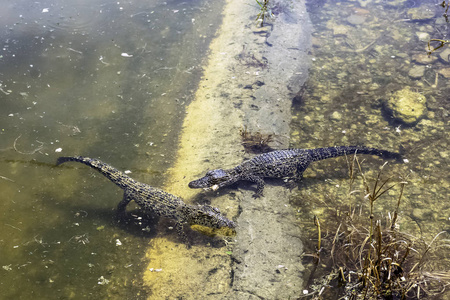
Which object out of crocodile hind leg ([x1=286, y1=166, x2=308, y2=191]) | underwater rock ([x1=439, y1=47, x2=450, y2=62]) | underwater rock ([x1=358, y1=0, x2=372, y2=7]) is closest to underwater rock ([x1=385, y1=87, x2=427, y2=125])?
underwater rock ([x1=439, y1=47, x2=450, y2=62])

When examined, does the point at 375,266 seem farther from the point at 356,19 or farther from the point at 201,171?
the point at 356,19

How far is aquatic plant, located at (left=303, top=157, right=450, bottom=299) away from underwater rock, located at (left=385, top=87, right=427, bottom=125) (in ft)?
9.03

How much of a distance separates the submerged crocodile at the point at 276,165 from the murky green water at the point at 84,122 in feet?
3.63

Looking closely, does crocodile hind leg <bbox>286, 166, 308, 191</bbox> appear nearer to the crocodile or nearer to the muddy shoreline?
the muddy shoreline

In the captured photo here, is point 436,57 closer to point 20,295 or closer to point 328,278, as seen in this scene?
point 328,278

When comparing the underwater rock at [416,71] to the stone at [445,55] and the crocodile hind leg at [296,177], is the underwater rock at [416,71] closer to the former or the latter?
the stone at [445,55]

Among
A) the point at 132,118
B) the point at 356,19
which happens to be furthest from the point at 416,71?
the point at 132,118

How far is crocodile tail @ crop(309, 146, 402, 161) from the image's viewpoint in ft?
19.5

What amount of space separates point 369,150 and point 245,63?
3.66 meters

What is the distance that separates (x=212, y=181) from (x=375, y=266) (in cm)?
263

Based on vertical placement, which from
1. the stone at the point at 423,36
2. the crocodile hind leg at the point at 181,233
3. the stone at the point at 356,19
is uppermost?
the stone at the point at 356,19

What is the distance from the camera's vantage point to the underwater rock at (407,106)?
6684 mm

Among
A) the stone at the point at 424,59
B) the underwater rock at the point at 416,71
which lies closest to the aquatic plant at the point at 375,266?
the underwater rock at the point at 416,71

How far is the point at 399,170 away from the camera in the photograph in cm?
588
